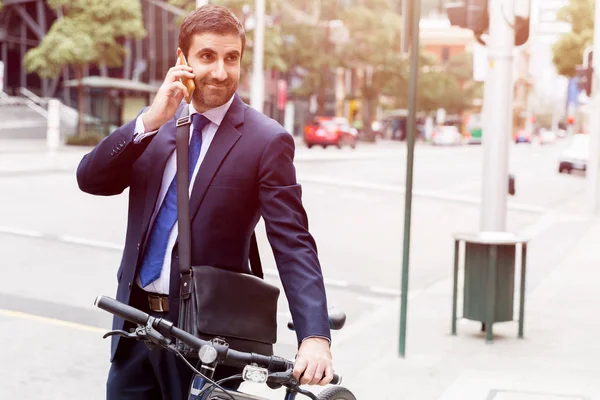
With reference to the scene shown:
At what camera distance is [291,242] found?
111 inches

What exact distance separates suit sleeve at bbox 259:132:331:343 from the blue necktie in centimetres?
20

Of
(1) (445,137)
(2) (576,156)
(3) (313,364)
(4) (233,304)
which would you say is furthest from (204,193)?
(1) (445,137)

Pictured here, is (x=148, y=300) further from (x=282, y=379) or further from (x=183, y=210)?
(x=282, y=379)

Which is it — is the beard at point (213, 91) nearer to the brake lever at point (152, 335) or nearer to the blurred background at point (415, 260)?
the brake lever at point (152, 335)

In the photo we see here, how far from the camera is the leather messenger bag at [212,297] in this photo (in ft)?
9.12

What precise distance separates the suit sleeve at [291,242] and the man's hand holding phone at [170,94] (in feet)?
0.95

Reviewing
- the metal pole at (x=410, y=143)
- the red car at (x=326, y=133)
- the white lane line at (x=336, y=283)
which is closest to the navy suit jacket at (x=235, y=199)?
the metal pole at (x=410, y=143)

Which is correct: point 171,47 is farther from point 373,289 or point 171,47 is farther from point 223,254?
point 223,254

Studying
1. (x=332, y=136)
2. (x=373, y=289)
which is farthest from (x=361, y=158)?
(x=373, y=289)

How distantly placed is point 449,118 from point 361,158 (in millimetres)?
70922

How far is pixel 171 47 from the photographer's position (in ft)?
190

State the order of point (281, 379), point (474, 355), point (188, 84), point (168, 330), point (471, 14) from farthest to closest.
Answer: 1. point (471, 14)
2. point (474, 355)
3. point (188, 84)
4. point (281, 379)
5. point (168, 330)

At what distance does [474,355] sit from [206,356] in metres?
4.96

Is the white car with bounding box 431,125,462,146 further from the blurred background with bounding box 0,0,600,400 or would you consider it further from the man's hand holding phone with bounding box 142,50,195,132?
the man's hand holding phone with bounding box 142,50,195,132
